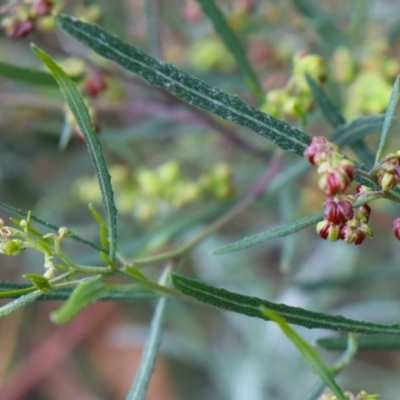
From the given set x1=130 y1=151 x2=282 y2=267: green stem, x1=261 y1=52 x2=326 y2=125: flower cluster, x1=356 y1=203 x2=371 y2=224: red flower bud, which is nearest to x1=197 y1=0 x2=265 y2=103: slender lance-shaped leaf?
x1=261 y1=52 x2=326 y2=125: flower cluster

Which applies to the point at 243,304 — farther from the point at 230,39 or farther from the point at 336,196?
the point at 230,39

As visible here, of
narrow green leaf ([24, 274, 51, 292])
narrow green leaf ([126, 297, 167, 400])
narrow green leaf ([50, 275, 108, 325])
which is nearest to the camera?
narrow green leaf ([50, 275, 108, 325])

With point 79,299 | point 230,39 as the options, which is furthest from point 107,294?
point 230,39

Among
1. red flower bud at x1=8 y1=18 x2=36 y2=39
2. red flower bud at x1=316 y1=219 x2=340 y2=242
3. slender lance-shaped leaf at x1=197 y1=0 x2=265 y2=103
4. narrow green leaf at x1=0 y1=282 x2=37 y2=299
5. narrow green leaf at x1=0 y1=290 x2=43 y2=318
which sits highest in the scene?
slender lance-shaped leaf at x1=197 y1=0 x2=265 y2=103

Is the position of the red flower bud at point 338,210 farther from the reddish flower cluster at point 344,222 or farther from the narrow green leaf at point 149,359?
the narrow green leaf at point 149,359

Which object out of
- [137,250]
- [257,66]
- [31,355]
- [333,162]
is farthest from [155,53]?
[31,355]

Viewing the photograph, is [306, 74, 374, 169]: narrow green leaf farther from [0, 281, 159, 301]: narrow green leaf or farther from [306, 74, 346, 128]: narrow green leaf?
[0, 281, 159, 301]: narrow green leaf

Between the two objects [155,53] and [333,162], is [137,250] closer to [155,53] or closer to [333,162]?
[155,53]
